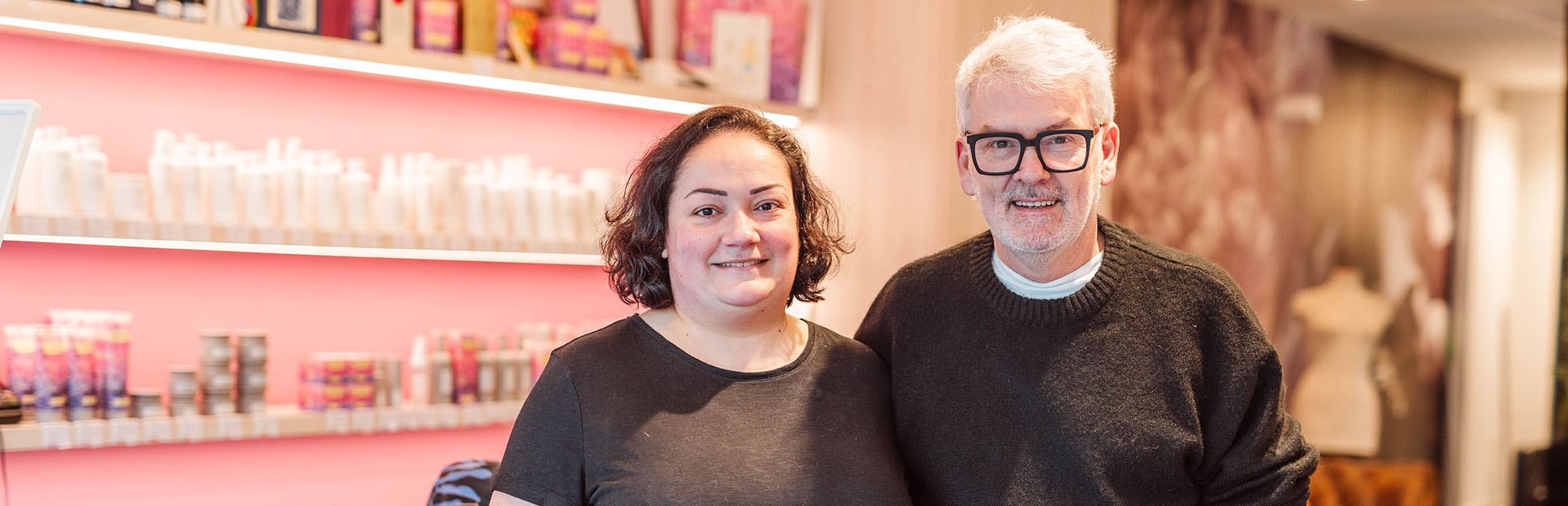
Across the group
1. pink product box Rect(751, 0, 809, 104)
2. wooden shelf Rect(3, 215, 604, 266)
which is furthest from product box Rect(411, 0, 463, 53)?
pink product box Rect(751, 0, 809, 104)

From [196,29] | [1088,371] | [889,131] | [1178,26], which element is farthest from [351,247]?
[1178,26]

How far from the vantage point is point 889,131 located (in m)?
3.70

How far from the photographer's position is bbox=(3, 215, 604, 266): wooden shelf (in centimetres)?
256

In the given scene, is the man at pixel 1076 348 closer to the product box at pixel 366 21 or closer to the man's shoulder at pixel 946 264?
the man's shoulder at pixel 946 264

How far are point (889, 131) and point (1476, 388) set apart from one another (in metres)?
5.45

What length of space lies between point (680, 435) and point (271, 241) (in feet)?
5.03

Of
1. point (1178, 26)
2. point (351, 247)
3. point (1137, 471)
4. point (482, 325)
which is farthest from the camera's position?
point (1178, 26)

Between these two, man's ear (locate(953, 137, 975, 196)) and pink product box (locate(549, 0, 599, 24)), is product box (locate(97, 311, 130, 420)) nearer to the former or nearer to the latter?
pink product box (locate(549, 0, 599, 24))

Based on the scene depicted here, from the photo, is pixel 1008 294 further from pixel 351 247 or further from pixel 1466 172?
pixel 1466 172

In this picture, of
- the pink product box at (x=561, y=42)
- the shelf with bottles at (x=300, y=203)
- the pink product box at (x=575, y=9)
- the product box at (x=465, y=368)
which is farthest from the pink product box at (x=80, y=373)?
the pink product box at (x=575, y=9)

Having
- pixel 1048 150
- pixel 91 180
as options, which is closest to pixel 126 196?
pixel 91 180

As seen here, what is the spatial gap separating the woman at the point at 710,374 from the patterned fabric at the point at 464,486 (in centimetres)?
77

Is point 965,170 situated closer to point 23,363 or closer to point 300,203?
point 300,203

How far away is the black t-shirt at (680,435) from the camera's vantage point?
1.69 meters
